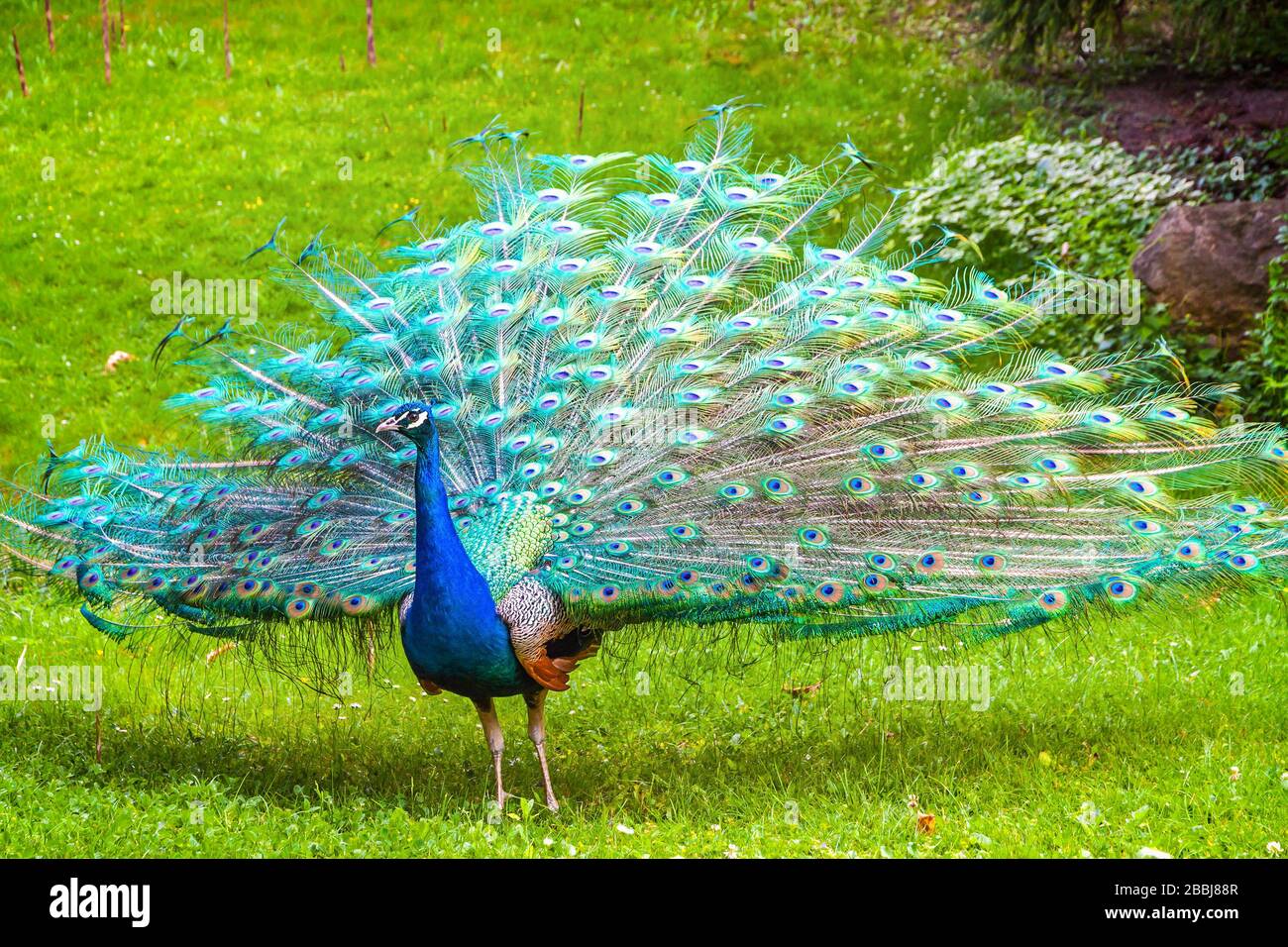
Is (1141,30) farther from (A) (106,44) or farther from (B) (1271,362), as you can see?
(A) (106,44)

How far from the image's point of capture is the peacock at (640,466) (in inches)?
234

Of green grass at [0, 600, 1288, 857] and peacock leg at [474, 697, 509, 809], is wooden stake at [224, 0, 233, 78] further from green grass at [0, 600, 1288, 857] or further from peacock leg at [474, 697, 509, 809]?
peacock leg at [474, 697, 509, 809]

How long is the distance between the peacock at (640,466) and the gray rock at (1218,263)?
4265 mm

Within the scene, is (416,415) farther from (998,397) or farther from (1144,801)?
(1144,801)

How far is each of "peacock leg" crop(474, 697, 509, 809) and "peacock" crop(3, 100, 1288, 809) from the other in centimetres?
1

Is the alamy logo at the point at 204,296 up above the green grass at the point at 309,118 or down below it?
below

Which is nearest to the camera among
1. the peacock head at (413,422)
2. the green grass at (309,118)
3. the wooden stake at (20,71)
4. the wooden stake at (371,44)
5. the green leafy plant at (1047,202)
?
the peacock head at (413,422)

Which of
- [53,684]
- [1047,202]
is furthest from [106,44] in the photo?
[1047,202]

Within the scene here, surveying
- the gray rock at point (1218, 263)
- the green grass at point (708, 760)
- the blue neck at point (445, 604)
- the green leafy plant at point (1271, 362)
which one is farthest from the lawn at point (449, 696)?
the gray rock at point (1218, 263)

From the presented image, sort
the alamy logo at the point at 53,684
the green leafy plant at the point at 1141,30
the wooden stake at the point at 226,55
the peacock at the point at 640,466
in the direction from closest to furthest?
the peacock at the point at 640,466, the alamy logo at the point at 53,684, the green leafy plant at the point at 1141,30, the wooden stake at the point at 226,55

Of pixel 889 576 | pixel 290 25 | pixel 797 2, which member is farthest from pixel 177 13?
pixel 889 576

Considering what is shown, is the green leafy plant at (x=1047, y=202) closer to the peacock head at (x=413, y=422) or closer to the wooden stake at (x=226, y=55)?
the peacock head at (x=413, y=422)

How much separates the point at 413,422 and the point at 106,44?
34.8 ft

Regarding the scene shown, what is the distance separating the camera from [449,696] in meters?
8.33
